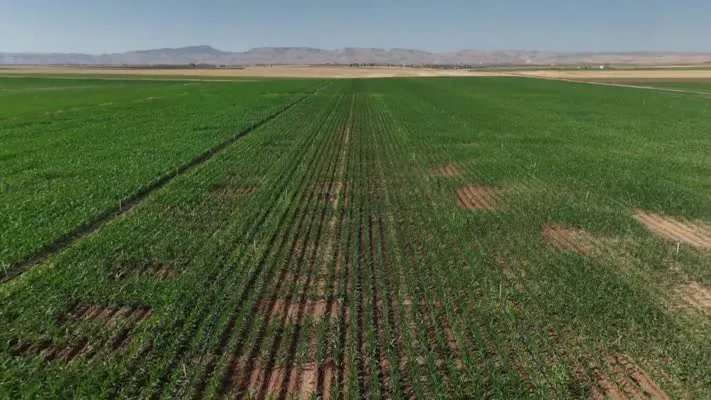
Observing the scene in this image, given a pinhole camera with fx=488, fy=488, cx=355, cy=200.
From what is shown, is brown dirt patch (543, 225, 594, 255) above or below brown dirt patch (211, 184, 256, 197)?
below

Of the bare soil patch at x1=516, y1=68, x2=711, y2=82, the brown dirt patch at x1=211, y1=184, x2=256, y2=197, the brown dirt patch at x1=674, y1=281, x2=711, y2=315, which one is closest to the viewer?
the brown dirt patch at x1=674, y1=281, x2=711, y2=315

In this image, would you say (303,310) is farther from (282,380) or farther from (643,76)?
(643,76)

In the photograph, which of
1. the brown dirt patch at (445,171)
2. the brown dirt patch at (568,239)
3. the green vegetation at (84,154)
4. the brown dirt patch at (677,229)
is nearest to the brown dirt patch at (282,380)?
the green vegetation at (84,154)

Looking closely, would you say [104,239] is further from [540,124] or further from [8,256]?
[540,124]

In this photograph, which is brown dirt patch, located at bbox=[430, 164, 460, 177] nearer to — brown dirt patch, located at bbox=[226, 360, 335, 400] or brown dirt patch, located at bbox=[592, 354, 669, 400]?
brown dirt patch, located at bbox=[592, 354, 669, 400]

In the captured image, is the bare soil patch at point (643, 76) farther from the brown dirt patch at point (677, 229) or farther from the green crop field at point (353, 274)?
the brown dirt patch at point (677, 229)

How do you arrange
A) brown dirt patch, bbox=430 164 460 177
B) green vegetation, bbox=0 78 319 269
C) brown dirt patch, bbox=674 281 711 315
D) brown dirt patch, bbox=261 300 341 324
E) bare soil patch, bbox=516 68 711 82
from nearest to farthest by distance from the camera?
brown dirt patch, bbox=261 300 341 324, brown dirt patch, bbox=674 281 711 315, green vegetation, bbox=0 78 319 269, brown dirt patch, bbox=430 164 460 177, bare soil patch, bbox=516 68 711 82

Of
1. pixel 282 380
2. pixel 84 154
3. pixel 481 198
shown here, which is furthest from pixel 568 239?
pixel 84 154

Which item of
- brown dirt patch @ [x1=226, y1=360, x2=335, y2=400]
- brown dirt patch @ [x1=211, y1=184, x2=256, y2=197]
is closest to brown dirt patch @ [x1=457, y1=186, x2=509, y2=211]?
brown dirt patch @ [x1=211, y1=184, x2=256, y2=197]
